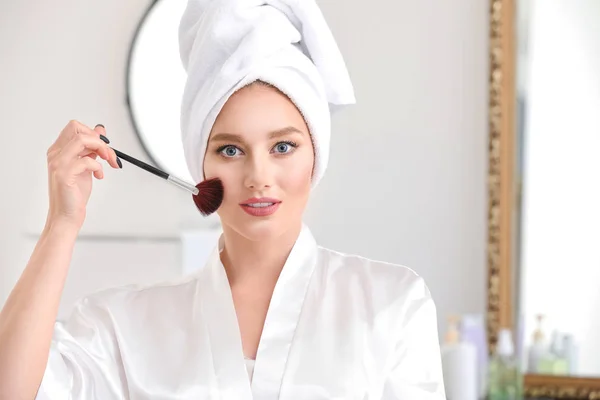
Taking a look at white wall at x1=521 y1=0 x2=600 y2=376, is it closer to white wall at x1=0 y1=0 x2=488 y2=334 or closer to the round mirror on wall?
white wall at x1=0 y1=0 x2=488 y2=334

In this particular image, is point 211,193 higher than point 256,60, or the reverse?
point 256,60

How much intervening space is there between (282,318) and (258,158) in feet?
0.55

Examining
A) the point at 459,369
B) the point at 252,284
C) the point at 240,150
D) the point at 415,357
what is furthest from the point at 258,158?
the point at 459,369

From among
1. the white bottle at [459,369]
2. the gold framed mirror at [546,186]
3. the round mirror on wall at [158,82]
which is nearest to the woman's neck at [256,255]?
the white bottle at [459,369]

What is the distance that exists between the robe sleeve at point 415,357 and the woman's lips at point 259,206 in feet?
0.56

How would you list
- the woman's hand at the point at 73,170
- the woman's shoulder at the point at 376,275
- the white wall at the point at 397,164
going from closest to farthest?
the woman's hand at the point at 73,170
the woman's shoulder at the point at 376,275
the white wall at the point at 397,164

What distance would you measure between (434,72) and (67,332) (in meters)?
1.20

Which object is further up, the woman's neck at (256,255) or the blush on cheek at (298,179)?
the blush on cheek at (298,179)

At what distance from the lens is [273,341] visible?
0.89m

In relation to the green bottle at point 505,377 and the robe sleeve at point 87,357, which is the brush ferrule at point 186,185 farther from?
the green bottle at point 505,377

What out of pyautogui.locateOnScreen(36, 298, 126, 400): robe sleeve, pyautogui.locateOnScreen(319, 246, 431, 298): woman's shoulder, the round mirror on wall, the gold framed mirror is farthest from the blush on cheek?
the round mirror on wall

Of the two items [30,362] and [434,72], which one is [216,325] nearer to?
[30,362]

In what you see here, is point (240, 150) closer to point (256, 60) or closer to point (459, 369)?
point (256, 60)

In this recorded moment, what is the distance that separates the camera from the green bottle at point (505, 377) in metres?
1.69
